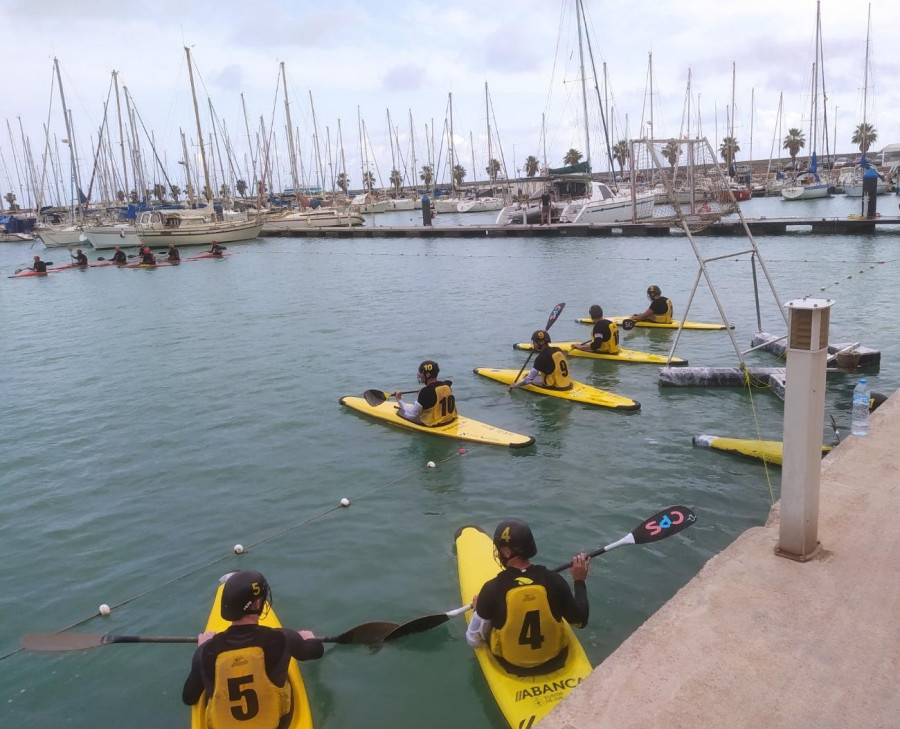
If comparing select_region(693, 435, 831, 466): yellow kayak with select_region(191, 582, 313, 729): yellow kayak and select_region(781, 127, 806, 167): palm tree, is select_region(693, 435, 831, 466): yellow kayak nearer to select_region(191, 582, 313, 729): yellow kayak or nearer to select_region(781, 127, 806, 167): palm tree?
select_region(191, 582, 313, 729): yellow kayak

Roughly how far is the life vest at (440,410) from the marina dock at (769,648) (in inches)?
219

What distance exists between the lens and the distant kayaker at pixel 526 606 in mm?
4348

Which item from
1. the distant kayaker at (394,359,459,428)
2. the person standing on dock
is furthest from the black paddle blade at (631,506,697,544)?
the person standing on dock

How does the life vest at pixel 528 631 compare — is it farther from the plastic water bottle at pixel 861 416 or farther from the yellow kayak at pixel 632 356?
the yellow kayak at pixel 632 356

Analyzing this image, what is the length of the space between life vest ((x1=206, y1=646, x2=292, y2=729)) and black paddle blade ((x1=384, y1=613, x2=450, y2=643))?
140 cm

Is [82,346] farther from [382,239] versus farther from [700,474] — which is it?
[382,239]

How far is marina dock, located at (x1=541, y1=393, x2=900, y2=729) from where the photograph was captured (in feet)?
11.4

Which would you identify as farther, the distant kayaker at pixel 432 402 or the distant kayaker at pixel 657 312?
the distant kayaker at pixel 657 312

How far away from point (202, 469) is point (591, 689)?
7.46 metres

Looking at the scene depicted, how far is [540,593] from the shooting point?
4.34m

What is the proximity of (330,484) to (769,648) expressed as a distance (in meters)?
6.19

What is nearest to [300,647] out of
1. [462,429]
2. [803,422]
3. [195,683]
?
[195,683]

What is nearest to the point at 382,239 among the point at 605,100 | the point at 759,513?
the point at 605,100

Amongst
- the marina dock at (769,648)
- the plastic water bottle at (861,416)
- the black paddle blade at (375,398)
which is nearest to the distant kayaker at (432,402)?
the black paddle blade at (375,398)
